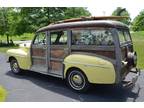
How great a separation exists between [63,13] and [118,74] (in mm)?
24777

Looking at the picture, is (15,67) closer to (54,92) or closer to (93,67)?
(54,92)

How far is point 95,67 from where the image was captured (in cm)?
621

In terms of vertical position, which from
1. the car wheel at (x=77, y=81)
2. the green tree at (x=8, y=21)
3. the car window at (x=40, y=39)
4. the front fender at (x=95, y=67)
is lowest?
the car wheel at (x=77, y=81)

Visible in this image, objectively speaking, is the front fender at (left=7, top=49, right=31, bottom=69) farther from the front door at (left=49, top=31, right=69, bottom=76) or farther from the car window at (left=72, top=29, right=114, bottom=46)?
the car window at (left=72, top=29, right=114, bottom=46)

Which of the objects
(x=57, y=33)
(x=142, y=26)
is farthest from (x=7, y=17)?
(x=142, y=26)

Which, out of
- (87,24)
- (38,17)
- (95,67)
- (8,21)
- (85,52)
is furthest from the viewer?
(8,21)

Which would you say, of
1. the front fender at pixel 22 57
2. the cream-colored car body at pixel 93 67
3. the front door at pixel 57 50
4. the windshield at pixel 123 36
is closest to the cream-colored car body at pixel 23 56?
the front fender at pixel 22 57

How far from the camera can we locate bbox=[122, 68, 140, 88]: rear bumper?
250 inches

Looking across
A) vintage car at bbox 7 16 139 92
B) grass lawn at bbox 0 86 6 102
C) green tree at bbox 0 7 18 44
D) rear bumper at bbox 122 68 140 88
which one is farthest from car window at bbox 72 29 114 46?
green tree at bbox 0 7 18 44

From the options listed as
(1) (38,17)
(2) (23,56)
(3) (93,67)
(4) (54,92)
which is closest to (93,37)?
(3) (93,67)

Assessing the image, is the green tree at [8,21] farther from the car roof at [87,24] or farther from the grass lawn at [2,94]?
the grass lawn at [2,94]

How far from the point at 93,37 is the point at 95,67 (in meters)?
0.86

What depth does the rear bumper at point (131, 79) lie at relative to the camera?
250 inches

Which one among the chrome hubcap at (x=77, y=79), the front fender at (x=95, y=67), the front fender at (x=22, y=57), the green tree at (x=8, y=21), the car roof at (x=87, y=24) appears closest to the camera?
the front fender at (x=95, y=67)
